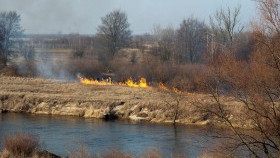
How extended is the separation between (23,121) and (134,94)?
12.9 meters

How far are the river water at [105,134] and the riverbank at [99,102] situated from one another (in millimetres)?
2204

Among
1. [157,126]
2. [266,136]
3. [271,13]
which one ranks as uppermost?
[271,13]

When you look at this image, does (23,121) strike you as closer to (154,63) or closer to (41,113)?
(41,113)

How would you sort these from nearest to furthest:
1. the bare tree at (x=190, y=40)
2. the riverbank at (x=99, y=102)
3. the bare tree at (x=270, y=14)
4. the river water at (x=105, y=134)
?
the bare tree at (x=270, y=14) < the river water at (x=105, y=134) < the riverbank at (x=99, y=102) < the bare tree at (x=190, y=40)

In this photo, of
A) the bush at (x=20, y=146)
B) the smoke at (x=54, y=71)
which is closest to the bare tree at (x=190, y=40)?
the smoke at (x=54, y=71)

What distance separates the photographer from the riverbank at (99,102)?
40.2 m

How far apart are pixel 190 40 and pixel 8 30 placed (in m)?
29.3

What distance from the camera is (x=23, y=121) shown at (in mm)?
37719

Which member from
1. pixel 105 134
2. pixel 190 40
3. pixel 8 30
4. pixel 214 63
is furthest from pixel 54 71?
pixel 214 63

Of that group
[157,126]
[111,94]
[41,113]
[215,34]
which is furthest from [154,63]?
[157,126]

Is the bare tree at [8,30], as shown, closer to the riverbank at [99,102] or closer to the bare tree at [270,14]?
the riverbank at [99,102]

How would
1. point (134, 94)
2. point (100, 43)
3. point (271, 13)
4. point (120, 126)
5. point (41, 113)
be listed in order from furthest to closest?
point (100, 43)
point (134, 94)
point (41, 113)
point (120, 126)
point (271, 13)

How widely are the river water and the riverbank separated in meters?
2.20

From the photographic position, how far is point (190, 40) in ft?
274
